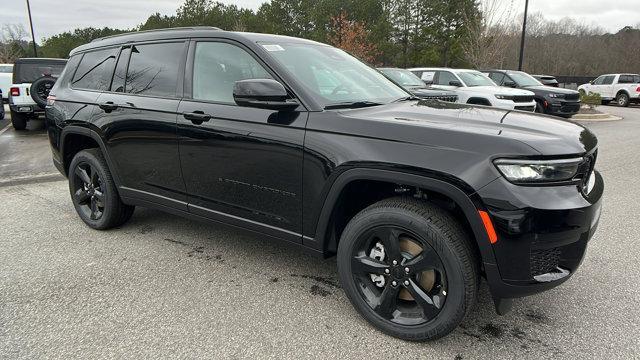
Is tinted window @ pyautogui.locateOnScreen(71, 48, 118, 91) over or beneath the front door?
over

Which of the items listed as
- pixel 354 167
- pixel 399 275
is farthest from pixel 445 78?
pixel 399 275

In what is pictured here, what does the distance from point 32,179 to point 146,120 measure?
154 inches

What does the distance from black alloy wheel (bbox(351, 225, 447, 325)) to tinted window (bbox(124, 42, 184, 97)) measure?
1.98m

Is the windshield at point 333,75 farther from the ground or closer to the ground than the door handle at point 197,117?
farther from the ground

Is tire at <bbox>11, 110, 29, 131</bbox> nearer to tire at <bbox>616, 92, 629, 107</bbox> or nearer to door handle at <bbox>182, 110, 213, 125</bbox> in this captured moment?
door handle at <bbox>182, 110, 213, 125</bbox>

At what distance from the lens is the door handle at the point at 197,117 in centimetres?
327

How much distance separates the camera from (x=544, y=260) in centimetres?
229

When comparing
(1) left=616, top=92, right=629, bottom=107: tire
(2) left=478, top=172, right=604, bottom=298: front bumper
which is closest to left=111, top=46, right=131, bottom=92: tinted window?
(2) left=478, top=172, right=604, bottom=298: front bumper

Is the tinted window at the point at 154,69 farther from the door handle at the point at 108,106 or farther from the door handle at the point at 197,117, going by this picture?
the door handle at the point at 197,117

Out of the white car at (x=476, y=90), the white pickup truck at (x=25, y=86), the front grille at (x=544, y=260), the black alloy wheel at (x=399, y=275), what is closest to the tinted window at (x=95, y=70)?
the black alloy wheel at (x=399, y=275)

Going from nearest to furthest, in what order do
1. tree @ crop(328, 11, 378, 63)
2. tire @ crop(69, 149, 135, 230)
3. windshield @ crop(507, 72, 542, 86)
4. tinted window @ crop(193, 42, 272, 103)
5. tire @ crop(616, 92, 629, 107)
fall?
1. tinted window @ crop(193, 42, 272, 103)
2. tire @ crop(69, 149, 135, 230)
3. windshield @ crop(507, 72, 542, 86)
4. tire @ crop(616, 92, 629, 107)
5. tree @ crop(328, 11, 378, 63)

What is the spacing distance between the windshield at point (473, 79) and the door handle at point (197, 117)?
10579mm

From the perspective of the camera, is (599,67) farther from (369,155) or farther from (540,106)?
(369,155)

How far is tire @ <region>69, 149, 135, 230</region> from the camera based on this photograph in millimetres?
4230
